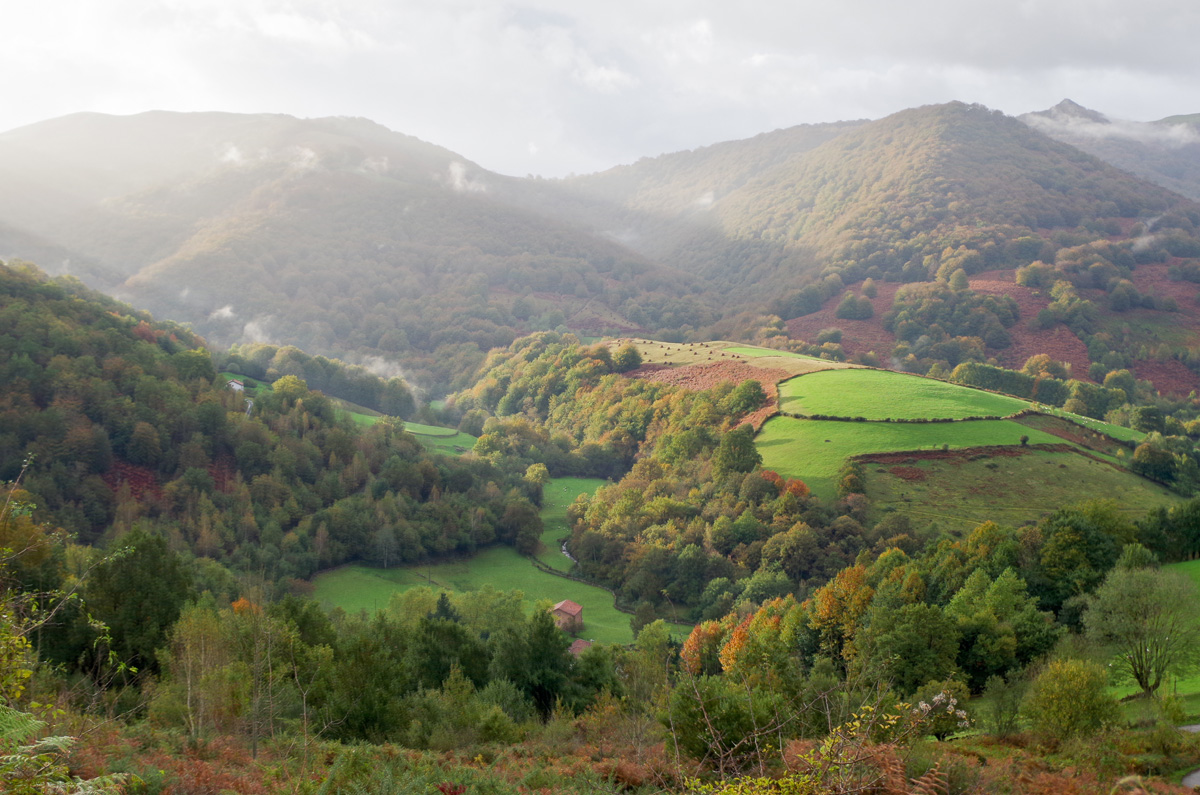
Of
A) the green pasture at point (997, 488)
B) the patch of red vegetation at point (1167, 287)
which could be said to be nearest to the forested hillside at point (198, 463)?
the green pasture at point (997, 488)

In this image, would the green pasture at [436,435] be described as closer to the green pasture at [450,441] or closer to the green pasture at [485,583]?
the green pasture at [450,441]

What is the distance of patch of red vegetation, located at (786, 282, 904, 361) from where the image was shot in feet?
487

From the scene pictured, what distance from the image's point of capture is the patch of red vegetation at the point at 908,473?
57841mm

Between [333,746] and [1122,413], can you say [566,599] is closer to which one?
[333,746]

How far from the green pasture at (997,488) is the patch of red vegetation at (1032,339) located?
7452cm

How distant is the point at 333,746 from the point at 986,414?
6693 centimetres

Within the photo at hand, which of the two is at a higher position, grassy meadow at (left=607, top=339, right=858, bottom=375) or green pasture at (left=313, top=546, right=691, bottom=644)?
grassy meadow at (left=607, top=339, right=858, bottom=375)

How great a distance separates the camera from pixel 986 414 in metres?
66.4

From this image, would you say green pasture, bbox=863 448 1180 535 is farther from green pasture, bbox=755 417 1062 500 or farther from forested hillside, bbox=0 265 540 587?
forested hillside, bbox=0 265 540 587

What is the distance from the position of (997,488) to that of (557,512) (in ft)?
147

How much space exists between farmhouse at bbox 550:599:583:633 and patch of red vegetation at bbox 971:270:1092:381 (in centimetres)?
10912

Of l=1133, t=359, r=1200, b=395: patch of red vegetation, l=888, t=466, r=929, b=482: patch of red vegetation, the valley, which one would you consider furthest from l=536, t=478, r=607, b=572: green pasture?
l=1133, t=359, r=1200, b=395: patch of red vegetation

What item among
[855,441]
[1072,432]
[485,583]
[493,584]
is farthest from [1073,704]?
[1072,432]

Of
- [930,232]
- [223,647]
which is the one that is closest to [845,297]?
[930,232]
